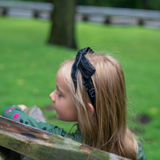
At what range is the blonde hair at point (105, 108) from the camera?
1.41 metres

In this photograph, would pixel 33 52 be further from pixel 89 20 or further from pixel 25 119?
pixel 89 20

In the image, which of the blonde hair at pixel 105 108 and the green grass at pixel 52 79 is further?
the green grass at pixel 52 79

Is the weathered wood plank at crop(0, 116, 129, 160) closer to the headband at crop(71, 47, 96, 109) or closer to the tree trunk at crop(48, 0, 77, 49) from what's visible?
the headband at crop(71, 47, 96, 109)

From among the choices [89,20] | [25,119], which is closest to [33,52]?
[25,119]

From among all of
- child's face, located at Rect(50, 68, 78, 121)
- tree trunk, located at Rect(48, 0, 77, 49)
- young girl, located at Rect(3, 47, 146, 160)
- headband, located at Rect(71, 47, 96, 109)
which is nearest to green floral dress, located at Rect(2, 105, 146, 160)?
young girl, located at Rect(3, 47, 146, 160)

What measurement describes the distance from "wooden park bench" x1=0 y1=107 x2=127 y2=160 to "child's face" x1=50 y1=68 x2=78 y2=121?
335mm

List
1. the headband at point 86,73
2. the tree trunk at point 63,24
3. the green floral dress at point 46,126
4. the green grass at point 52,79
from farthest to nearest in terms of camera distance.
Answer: the tree trunk at point 63,24
the green grass at point 52,79
the green floral dress at point 46,126
the headband at point 86,73

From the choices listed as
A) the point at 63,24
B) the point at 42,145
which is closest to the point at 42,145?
the point at 42,145

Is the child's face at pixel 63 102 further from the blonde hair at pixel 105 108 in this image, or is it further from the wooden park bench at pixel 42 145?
the wooden park bench at pixel 42 145

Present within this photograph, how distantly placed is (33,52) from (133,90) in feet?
12.9

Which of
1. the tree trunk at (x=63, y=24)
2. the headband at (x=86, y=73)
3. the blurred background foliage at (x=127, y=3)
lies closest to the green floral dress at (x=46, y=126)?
the headband at (x=86, y=73)

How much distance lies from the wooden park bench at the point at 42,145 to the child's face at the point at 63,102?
335 millimetres

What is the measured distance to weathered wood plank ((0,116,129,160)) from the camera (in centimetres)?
108

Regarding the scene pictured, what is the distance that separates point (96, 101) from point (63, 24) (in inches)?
316
